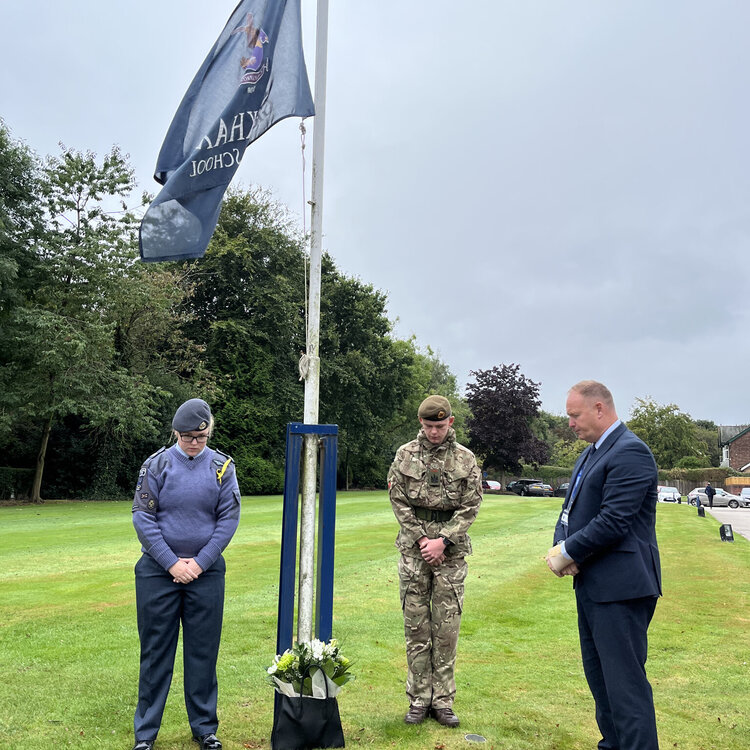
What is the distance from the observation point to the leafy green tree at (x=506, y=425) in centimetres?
6475

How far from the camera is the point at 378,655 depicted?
7.34 meters

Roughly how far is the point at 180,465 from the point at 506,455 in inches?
2455

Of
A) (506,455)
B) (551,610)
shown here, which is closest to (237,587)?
(551,610)

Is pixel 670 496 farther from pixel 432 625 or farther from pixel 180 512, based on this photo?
pixel 180 512

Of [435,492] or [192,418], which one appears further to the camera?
[435,492]

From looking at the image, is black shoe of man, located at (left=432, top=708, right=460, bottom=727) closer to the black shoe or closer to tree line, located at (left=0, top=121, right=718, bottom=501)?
the black shoe

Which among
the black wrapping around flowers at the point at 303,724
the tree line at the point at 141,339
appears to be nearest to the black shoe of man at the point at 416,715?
the black wrapping around flowers at the point at 303,724

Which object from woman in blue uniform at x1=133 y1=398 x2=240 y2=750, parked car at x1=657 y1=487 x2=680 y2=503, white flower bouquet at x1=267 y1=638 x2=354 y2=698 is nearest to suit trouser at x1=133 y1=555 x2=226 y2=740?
woman in blue uniform at x1=133 y1=398 x2=240 y2=750

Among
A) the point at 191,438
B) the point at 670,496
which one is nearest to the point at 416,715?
the point at 191,438

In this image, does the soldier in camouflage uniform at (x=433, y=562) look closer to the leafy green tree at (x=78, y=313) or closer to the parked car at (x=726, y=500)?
the leafy green tree at (x=78, y=313)

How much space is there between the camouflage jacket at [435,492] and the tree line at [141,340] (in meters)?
21.9

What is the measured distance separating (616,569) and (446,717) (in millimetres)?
2009

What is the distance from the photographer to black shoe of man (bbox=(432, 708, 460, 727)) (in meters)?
5.15

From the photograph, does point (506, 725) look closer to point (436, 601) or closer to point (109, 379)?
point (436, 601)
